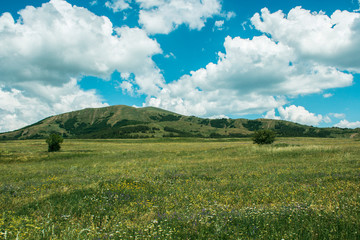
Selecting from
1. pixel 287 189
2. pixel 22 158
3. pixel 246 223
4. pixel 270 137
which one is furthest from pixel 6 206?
pixel 270 137

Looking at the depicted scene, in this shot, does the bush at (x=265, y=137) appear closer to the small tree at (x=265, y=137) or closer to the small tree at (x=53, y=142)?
the small tree at (x=265, y=137)

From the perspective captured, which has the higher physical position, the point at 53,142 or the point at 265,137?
the point at 265,137

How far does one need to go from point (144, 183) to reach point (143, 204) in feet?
15.7

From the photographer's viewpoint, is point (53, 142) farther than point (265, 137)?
Yes

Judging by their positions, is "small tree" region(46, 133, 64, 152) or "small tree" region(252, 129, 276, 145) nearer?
"small tree" region(252, 129, 276, 145)

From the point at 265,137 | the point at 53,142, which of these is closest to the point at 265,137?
the point at 265,137

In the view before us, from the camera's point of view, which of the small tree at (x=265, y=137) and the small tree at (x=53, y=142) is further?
the small tree at (x=53, y=142)

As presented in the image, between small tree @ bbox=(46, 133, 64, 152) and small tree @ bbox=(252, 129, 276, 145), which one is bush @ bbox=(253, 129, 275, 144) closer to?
small tree @ bbox=(252, 129, 276, 145)

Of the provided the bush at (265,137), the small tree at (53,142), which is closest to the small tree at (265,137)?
the bush at (265,137)

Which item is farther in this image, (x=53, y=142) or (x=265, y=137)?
(x=53, y=142)

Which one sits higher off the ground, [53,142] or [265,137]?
[265,137]

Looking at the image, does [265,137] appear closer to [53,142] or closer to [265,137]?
[265,137]

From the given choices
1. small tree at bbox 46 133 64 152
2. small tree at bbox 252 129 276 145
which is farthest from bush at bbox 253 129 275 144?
small tree at bbox 46 133 64 152

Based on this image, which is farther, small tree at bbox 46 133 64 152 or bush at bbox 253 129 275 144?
small tree at bbox 46 133 64 152
